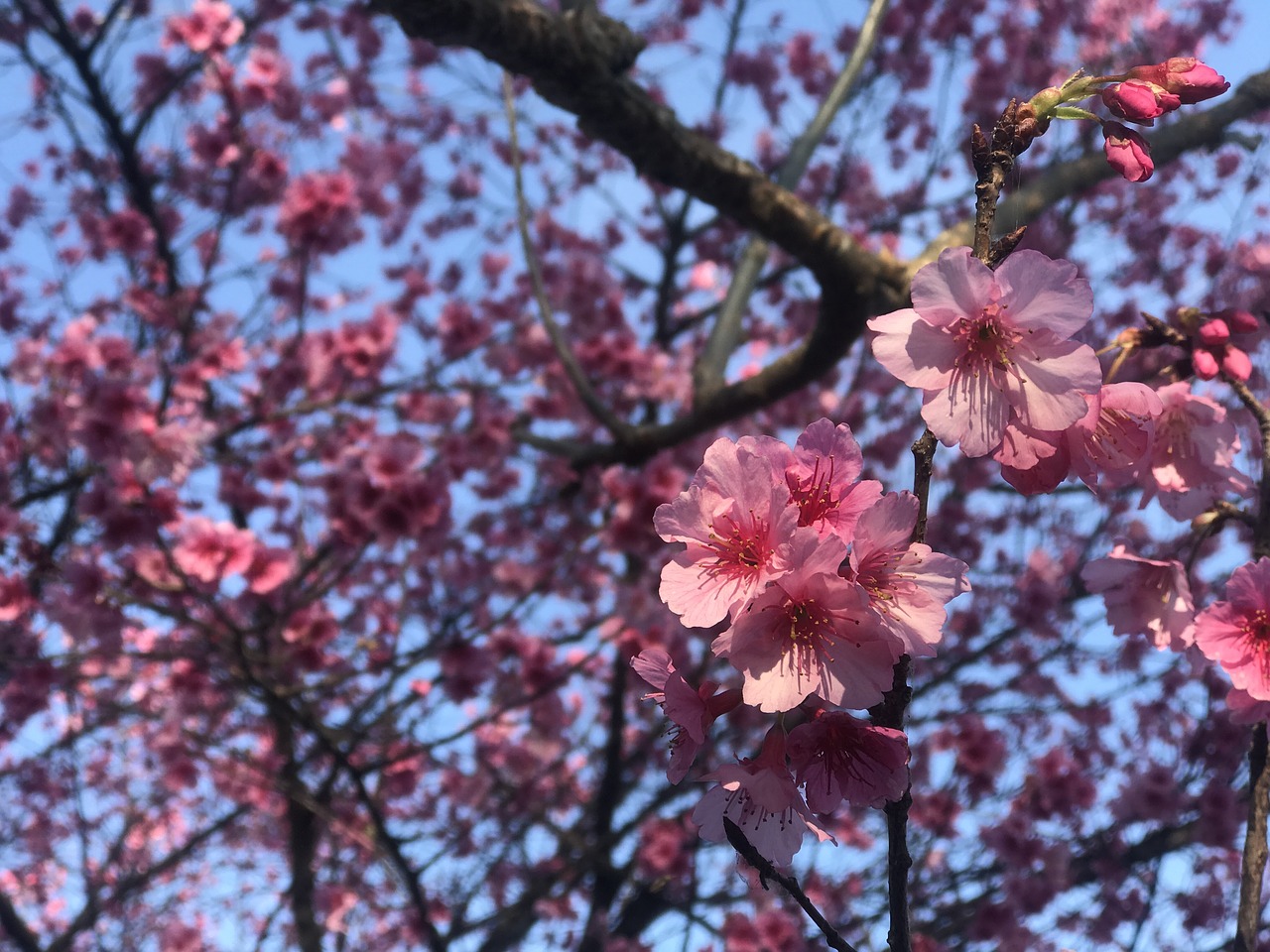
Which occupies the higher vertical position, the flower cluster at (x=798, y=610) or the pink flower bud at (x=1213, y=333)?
the pink flower bud at (x=1213, y=333)

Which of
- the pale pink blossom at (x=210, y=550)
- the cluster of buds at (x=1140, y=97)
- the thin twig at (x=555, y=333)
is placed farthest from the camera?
the pale pink blossom at (x=210, y=550)

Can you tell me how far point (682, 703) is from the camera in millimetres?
943

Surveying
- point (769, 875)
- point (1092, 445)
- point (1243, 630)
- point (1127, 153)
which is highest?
point (1127, 153)

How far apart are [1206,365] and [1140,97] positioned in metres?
0.52

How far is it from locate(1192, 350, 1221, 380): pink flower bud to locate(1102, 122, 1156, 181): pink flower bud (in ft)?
1.46

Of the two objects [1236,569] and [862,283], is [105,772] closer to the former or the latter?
[862,283]

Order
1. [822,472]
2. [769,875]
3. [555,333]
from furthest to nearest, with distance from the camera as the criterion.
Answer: [555,333]
[822,472]
[769,875]

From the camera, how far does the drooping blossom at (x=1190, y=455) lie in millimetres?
1376

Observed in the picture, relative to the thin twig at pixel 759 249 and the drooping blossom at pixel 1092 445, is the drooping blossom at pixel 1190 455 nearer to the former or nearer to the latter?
A: the drooping blossom at pixel 1092 445

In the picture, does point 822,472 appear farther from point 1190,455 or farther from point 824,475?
point 1190,455

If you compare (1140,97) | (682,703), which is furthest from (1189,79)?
(682,703)

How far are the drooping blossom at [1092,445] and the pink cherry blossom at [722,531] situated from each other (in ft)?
1.00

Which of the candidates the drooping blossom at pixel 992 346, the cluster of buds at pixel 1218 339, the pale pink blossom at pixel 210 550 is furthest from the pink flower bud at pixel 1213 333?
the pale pink blossom at pixel 210 550

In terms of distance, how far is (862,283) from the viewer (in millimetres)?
2711
